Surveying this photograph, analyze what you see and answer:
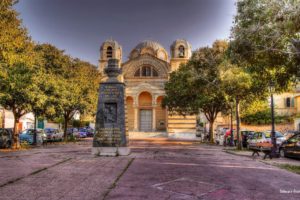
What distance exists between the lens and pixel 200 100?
27.4 m

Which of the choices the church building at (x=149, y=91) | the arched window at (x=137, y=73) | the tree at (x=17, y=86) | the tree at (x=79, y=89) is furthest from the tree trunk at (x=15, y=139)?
the arched window at (x=137, y=73)

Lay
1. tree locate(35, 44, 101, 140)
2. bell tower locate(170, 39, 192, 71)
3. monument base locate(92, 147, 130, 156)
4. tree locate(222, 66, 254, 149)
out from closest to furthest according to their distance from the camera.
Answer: monument base locate(92, 147, 130, 156)
tree locate(222, 66, 254, 149)
tree locate(35, 44, 101, 140)
bell tower locate(170, 39, 192, 71)

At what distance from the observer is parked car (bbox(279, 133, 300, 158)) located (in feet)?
52.3

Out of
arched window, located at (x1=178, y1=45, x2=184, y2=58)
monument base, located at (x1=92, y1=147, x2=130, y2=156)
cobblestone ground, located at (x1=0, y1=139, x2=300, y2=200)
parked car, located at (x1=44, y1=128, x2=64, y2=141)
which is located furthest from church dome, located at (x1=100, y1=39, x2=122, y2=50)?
cobblestone ground, located at (x1=0, y1=139, x2=300, y2=200)

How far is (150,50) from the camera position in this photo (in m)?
52.5

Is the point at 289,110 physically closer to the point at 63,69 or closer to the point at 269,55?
the point at 63,69

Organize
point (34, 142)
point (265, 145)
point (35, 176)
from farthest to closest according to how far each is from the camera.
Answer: point (34, 142)
point (265, 145)
point (35, 176)

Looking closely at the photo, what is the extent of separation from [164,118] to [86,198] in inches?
1610

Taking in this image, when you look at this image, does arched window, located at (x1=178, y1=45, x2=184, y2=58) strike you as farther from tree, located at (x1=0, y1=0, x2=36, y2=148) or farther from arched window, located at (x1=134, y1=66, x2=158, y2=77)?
tree, located at (x1=0, y1=0, x2=36, y2=148)

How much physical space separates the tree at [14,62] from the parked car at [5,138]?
57cm

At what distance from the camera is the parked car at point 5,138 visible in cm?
2110

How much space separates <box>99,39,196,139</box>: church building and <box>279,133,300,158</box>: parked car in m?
26.7

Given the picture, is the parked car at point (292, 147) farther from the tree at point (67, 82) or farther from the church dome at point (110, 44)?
the church dome at point (110, 44)

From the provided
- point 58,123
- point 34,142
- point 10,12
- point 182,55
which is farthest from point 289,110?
point 10,12
